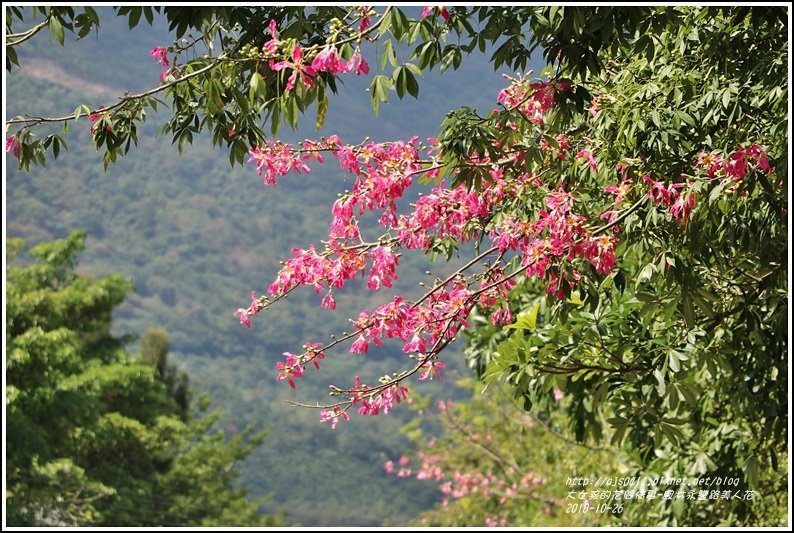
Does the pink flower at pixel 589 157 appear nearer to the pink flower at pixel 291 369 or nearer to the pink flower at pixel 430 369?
the pink flower at pixel 430 369

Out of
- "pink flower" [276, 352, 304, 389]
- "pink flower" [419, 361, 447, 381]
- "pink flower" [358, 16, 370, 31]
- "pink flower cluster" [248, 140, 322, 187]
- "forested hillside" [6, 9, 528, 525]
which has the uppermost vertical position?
"forested hillside" [6, 9, 528, 525]

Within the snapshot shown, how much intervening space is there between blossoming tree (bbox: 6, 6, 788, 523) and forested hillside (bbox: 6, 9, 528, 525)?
1685 inches

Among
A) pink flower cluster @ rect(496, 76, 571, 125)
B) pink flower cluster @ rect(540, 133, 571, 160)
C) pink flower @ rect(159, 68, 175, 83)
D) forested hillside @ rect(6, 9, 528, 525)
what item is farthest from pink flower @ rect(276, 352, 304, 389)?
forested hillside @ rect(6, 9, 528, 525)

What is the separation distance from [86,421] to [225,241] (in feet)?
165

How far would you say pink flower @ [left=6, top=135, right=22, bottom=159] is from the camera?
3025 mm

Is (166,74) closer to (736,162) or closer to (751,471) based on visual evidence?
(736,162)

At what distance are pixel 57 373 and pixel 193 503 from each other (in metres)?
7.38

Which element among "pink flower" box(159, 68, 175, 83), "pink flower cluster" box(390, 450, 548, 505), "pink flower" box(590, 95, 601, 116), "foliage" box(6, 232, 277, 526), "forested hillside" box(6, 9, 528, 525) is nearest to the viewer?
"pink flower" box(159, 68, 175, 83)

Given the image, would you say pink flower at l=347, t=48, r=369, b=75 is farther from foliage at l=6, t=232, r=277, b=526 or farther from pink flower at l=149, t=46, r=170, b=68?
foliage at l=6, t=232, r=277, b=526

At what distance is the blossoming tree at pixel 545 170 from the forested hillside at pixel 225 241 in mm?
42799

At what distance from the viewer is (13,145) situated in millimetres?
3041

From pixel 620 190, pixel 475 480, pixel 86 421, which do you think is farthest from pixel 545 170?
pixel 86 421

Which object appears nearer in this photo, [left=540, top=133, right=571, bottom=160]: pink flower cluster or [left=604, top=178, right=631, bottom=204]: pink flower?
[left=604, top=178, right=631, bottom=204]: pink flower

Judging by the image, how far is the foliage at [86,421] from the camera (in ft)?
39.7
